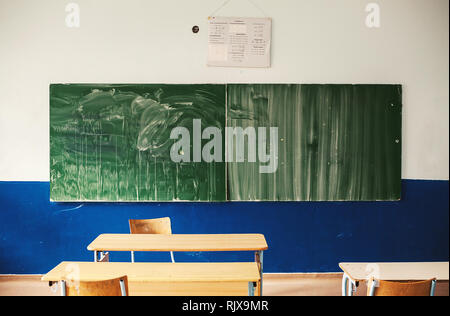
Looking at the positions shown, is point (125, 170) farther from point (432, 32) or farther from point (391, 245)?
point (432, 32)

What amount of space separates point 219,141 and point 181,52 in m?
0.97

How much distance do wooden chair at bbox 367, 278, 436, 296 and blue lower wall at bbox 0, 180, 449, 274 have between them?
5.53ft

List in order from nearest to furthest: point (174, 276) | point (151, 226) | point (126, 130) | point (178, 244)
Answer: point (174, 276), point (178, 244), point (151, 226), point (126, 130)

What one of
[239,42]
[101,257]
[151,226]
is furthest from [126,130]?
[239,42]

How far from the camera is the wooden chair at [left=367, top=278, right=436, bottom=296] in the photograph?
64.7 inches

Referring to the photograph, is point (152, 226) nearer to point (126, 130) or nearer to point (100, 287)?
point (126, 130)

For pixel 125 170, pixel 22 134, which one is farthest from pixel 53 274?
pixel 22 134

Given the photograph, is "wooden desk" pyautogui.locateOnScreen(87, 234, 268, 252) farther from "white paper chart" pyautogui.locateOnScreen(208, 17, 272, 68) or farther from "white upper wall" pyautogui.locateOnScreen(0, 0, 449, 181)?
"white paper chart" pyautogui.locateOnScreen(208, 17, 272, 68)

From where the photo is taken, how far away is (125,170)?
3318mm

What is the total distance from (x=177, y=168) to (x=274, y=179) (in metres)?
0.97

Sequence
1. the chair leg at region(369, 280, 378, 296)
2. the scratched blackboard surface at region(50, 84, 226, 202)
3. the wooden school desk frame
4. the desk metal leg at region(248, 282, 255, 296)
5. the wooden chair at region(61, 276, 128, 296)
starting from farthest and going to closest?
the scratched blackboard surface at region(50, 84, 226, 202) < the wooden school desk frame < the desk metal leg at region(248, 282, 255, 296) < the chair leg at region(369, 280, 378, 296) < the wooden chair at region(61, 276, 128, 296)

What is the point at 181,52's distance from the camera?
3.34m

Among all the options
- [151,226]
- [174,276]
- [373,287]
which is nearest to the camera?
[373,287]

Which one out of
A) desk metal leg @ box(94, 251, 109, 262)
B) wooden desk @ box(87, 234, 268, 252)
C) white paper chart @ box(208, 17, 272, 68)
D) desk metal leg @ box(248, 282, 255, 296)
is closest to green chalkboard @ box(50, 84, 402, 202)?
white paper chart @ box(208, 17, 272, 68)
